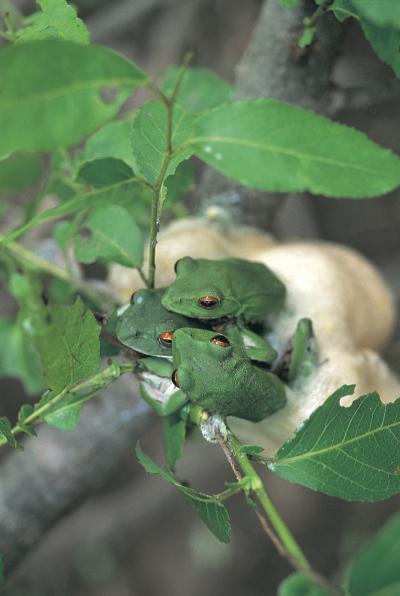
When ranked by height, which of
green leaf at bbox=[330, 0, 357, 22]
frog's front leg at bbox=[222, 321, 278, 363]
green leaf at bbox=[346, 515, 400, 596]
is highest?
green leaf at bbox=[330, 0, 357, 22]

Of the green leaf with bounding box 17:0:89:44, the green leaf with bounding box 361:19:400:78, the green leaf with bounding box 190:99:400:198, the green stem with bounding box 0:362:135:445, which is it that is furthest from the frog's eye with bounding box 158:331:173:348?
the green leaf with bounding box 361:19:400:78

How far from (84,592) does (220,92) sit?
11.8ft

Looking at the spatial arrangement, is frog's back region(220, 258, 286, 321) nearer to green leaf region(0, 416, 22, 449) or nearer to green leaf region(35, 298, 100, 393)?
green leaf region(35, 298, 100, 393)

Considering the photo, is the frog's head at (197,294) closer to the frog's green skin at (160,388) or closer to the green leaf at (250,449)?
the frog's green skin at (160,388)

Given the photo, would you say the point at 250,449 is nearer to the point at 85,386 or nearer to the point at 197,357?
the point at 197,357

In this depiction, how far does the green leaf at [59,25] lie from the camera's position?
155cm

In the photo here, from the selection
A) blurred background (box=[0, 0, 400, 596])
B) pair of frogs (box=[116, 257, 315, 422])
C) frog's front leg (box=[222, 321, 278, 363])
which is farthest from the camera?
blurred background (box=[0, 0, 400, 596])

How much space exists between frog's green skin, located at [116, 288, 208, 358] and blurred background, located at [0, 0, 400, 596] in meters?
2.55

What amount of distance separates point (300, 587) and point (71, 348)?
0.82 metres

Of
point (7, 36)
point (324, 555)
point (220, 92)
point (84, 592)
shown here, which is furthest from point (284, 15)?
point (84, 592)

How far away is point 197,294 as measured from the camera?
6.01 ft

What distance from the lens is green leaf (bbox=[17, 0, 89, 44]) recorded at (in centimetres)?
155

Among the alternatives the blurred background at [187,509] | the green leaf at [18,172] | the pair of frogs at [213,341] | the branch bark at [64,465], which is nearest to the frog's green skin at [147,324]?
the pair of frogs at [213,341]

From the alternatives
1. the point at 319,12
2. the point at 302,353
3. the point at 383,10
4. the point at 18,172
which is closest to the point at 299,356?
the point at 302,353
